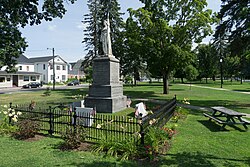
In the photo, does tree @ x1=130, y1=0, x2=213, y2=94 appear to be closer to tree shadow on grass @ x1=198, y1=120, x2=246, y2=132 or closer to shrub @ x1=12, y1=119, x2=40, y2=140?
tree shadow on grass @ x1=198, y1=120, x2=246, y2=132

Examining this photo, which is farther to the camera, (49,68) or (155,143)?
(49,68)

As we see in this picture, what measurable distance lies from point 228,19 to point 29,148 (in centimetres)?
1904

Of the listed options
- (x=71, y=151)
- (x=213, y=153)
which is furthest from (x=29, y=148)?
(x=213, y=153)

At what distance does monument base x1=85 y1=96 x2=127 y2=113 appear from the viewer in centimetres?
1220

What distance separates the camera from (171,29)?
73.6 ft

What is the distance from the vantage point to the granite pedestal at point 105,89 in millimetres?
12370

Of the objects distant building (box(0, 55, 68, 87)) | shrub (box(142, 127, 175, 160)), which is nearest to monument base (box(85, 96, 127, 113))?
shrub (box(142, 127, 175, 160))

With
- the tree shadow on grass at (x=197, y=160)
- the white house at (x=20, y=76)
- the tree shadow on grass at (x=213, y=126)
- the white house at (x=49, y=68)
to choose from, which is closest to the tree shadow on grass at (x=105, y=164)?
the tree shadow on grass at (x=197, y=160)

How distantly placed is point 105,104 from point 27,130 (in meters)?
5.29

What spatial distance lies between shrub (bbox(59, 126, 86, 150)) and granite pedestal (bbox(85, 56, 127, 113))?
5.20 m

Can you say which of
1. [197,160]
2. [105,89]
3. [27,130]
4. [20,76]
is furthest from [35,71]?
[197,160]

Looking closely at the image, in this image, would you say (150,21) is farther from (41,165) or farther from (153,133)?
(41,165)

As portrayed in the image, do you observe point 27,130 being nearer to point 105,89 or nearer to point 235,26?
point 105,89

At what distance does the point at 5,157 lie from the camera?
5.84 meters
